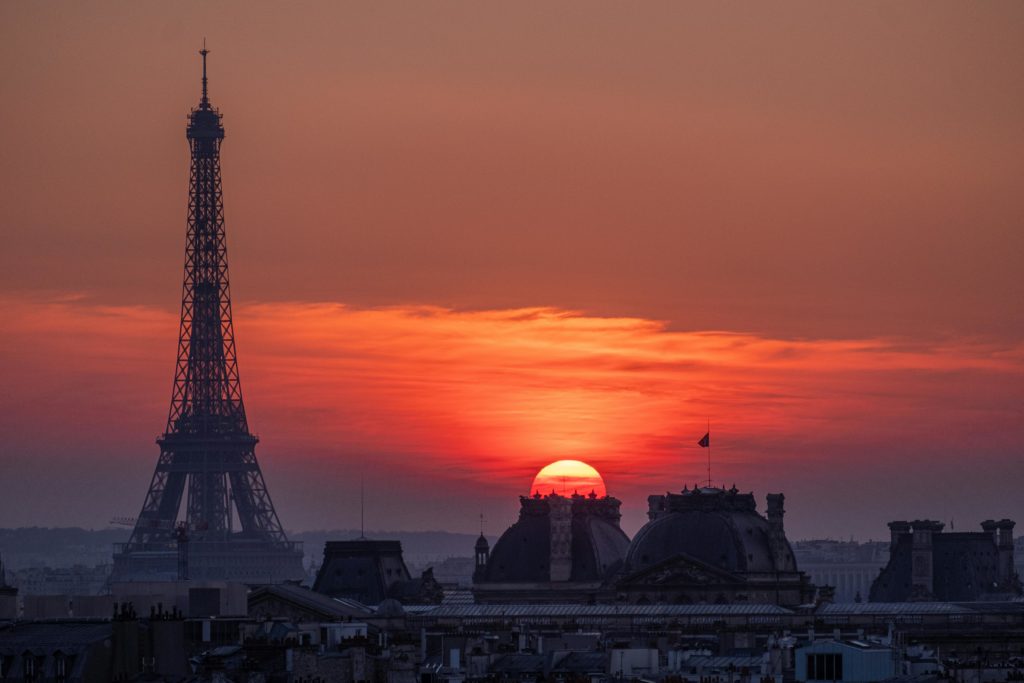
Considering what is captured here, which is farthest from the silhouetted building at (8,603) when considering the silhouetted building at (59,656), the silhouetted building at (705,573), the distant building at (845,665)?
the silhouetted building at (705,573)

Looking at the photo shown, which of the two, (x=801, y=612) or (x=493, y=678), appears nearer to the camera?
(x=493, y=678)

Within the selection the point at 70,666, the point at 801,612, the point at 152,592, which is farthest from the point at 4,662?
the point at 801,612

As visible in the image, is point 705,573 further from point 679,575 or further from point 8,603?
point 8,603

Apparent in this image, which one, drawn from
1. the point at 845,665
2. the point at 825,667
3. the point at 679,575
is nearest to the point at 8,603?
the point at 825,667

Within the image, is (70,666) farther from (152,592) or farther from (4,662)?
(152,592)

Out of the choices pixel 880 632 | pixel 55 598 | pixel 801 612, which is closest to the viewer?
pixel 55 598

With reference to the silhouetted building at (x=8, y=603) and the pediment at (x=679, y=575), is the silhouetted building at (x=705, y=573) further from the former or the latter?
the silhouetted building at (x=8, y=603)
